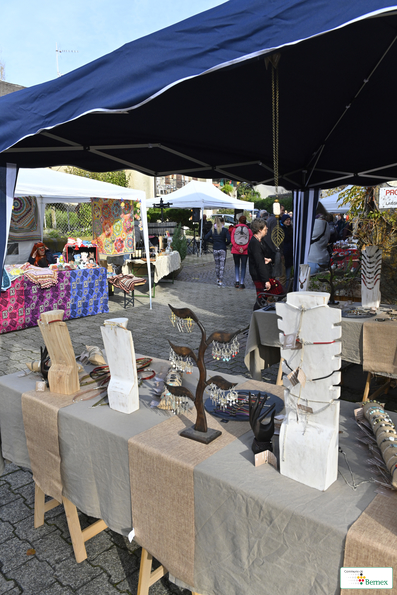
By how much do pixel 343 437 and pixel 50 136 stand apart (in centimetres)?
272

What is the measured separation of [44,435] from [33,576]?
63 centimetres

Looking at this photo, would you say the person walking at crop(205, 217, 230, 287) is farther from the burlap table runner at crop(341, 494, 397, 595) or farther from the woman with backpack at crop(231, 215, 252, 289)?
the burlap table runner at crop(341, 494, 397, 595)

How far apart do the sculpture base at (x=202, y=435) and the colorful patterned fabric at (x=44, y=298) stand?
515 centimetres

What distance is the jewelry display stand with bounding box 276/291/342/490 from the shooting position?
1171 millimetres

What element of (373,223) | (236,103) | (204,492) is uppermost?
(236,103)

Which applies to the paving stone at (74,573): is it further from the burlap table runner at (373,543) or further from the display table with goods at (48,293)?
the display table with goods at (48,293)

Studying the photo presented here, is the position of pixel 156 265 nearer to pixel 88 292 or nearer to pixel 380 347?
pixel 88 292

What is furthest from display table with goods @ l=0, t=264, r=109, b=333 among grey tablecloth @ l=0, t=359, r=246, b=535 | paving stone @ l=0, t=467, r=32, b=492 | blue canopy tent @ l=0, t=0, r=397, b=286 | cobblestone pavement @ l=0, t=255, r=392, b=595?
grey tablecloth @ l=0, t=359, r=246, b=535

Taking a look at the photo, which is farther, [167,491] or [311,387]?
[167,491]

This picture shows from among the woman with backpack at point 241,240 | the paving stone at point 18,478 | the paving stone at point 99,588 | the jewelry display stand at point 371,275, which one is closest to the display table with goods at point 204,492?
the paving stone at point 99,588

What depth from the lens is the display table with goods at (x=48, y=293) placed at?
592cm

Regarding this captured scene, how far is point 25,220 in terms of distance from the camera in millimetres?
10773

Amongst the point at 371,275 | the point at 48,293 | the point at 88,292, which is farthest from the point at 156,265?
the point at 371,275

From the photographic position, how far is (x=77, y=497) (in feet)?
5.79
